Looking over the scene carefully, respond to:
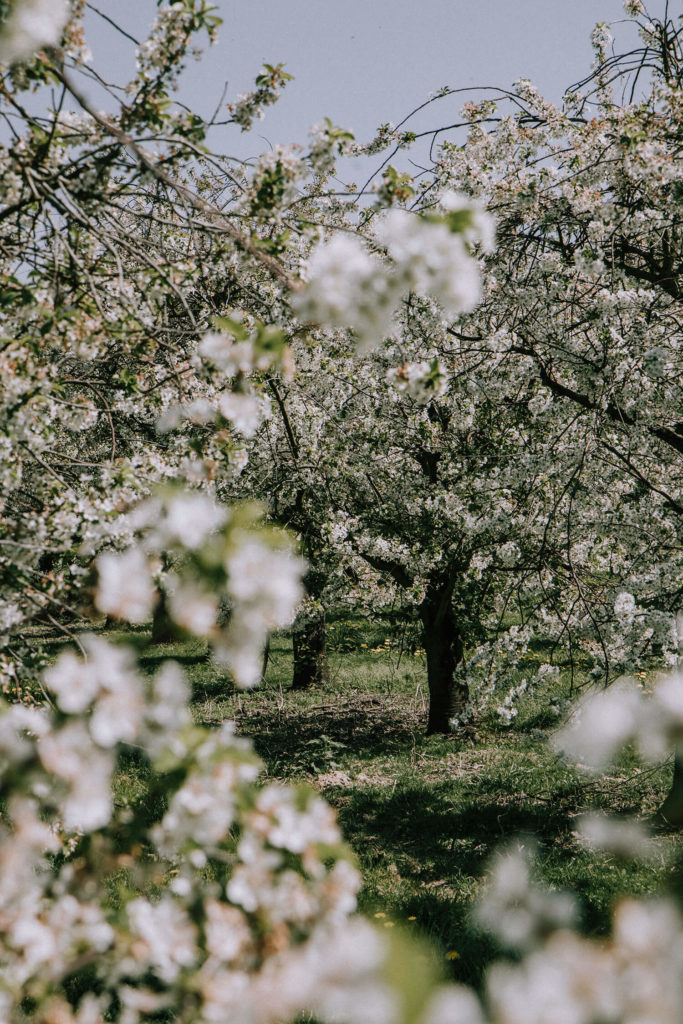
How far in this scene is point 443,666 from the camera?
27.4ft

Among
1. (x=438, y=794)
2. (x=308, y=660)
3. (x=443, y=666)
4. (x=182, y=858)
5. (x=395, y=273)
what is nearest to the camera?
(x=182, y=858)

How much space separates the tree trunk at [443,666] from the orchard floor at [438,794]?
0.34 m

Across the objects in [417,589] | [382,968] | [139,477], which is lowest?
[382,968]

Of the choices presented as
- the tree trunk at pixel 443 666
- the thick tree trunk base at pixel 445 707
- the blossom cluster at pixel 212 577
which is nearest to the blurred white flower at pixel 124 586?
the blossom cluster at pixel 212 577

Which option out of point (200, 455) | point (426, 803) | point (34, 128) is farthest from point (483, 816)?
point (34, 128)

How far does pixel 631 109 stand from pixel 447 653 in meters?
6.15

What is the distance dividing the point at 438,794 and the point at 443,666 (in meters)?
2.21

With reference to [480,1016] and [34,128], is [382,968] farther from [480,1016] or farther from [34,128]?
[34,128]

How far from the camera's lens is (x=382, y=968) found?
0.85 m

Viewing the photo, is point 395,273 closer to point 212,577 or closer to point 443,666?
point 212,577

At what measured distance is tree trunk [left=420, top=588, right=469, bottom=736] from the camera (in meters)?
8.22

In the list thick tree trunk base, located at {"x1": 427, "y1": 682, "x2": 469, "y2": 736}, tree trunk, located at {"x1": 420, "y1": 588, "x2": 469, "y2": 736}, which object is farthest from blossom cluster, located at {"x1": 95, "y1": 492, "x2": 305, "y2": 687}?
thick tree trunk base, located at {"x1": 427, "y1": 682, "x2": 469, "y2": 736}

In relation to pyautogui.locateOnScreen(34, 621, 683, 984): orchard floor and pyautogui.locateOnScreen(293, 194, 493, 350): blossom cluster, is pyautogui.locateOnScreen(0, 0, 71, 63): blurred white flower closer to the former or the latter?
pyautogui.locateOnScreen(293, 194, 493, 350): blossom cluster

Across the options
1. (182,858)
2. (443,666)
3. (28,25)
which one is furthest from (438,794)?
(28,25)
